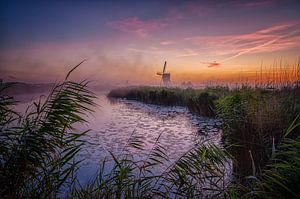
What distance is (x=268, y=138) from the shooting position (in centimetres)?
619

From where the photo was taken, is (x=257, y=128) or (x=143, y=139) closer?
(x=257, y=128)

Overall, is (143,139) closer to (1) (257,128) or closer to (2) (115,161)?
(1) (257,128)

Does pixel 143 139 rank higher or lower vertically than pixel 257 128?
lower

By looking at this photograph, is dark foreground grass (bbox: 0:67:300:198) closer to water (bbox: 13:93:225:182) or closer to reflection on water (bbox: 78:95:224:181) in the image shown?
water (bbox: 13:93:225:182)

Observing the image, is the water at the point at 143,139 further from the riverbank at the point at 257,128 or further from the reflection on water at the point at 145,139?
the riverbank at the point at 257,128

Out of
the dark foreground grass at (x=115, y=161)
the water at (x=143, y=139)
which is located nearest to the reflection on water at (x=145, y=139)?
the water at (x=143, y=139)

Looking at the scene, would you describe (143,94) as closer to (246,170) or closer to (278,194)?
(246,170)

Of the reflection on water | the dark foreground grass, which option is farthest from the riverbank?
the reflection on water

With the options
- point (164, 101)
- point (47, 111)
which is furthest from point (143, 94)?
point (47, 111)

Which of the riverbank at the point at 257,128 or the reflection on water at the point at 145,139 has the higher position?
the riverbank at the point at 257,128

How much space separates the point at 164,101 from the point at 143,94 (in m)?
6.54

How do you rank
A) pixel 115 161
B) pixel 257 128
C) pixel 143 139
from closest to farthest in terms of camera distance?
pixel 115 161 < pixel 257 128 < pixel 143 139

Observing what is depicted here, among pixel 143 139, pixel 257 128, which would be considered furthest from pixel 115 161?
pixel 143 139

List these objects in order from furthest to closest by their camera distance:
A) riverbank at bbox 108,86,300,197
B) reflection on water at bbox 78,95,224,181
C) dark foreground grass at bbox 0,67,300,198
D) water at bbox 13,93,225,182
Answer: reflection on water at bbox 78,95,224,181, water at bbox 13,93,225,182, riverbank at bbox 108,86,300,197, dark foreground grass at bbox 0,67,300,198
